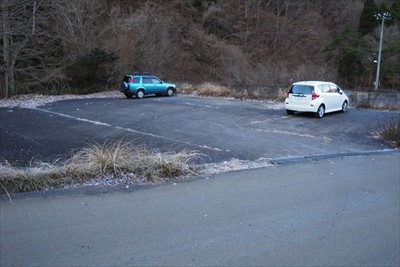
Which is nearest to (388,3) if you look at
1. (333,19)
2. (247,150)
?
(333,19)

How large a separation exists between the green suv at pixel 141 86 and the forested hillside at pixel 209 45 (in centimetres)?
570

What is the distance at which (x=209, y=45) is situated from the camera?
169ft

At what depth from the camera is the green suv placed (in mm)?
27219

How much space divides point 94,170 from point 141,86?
21023 millimetres

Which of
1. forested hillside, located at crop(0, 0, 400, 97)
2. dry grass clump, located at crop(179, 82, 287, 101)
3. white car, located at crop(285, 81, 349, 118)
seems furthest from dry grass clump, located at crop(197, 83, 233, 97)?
white car, located at crop(285, 81, 349, 118)

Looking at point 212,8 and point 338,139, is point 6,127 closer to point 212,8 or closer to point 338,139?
point 338,139

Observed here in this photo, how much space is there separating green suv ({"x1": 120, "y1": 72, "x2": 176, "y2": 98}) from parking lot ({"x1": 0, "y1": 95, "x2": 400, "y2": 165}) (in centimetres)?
577

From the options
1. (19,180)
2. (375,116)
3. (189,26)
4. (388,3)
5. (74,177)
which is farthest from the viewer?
(388,3)

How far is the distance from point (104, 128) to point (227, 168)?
745 centimetres

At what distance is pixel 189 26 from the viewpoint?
52656 millimetres

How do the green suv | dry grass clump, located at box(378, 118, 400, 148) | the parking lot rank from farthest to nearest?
the green suv, dry grass clump, located at box(378, 118, 400, 148), the parking lot

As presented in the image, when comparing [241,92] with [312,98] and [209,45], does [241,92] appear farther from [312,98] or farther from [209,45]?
[209,45]

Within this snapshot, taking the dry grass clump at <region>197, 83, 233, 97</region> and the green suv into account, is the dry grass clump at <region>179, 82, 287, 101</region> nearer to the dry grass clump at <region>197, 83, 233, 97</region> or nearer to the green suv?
the dry grass clump at <region>197, 83, 233, 97</region>

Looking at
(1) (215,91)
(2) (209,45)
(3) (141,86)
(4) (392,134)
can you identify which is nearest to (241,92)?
(1) (215,91)
